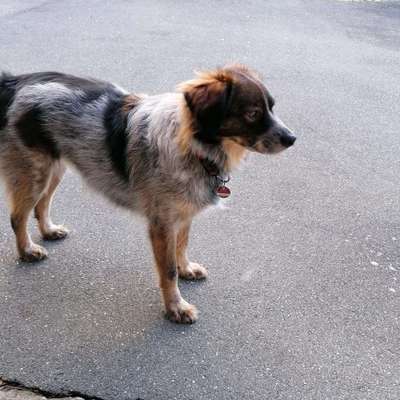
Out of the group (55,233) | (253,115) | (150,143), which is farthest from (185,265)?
(253,115)

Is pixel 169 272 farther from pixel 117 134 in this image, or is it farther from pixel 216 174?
pixel 117 134

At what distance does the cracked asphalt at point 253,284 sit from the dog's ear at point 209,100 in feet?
3.78

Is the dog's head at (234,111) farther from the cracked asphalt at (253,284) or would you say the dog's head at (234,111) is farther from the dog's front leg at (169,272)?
the cracked asphalt at (253,284)

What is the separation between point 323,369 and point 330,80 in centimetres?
529

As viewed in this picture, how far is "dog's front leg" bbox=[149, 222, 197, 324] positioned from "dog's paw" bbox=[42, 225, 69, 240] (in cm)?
112

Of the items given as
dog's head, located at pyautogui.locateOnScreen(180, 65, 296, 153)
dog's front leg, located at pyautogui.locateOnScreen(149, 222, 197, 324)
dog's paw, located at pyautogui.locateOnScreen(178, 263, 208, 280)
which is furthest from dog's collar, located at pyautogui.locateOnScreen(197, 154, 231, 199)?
dog's paw, located at pyautogui.locateOnScreen(178, 263, 208, 280)

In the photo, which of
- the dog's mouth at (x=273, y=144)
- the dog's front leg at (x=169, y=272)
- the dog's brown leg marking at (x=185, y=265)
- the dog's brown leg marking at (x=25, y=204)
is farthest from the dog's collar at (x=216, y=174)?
the dog's brown leg marking at (x=25, y=204)

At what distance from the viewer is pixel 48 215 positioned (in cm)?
406

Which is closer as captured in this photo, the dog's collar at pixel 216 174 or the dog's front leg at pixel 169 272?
the dog's collar at pixel 216 174

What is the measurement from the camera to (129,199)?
3496 mm

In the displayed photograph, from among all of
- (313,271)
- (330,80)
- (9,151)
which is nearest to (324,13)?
(330,80)

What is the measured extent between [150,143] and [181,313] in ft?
3.74

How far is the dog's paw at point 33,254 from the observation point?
3.80 meters

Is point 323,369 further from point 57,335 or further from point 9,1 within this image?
point 9,1
